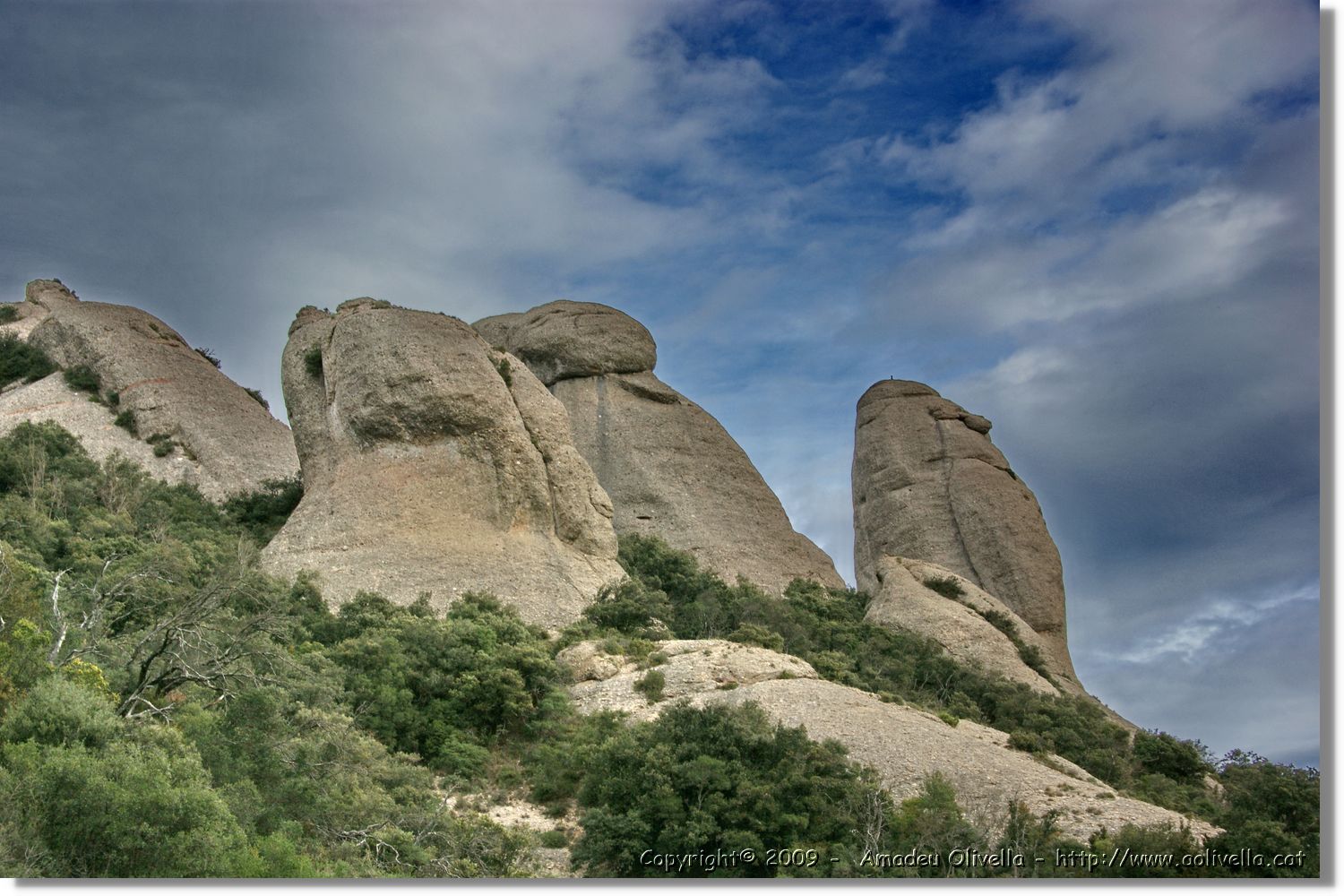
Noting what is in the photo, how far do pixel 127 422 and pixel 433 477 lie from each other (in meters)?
13.1

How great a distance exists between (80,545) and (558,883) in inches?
717

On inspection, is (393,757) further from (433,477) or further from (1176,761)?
(1176,761)

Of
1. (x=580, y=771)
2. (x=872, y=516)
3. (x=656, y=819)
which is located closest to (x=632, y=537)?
(x=872, y=516)

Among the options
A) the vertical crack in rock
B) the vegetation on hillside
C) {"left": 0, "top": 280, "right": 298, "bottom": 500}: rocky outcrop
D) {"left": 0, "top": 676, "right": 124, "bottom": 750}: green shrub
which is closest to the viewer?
the vegetation on hillside

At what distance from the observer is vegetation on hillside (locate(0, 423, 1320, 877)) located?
55.7 ft

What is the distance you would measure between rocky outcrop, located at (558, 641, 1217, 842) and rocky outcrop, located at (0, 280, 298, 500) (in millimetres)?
17359

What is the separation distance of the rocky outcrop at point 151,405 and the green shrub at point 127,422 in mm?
26

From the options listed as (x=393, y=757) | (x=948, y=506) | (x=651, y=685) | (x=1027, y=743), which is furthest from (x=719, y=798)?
(x=948, y=506)

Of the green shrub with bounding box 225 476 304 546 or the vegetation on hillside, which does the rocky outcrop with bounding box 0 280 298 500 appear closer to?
the green shrub with bounding box 225 476 304 546

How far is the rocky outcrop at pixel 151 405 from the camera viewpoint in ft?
137

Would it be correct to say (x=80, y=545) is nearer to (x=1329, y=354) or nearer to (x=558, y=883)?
(x=558, y=883)

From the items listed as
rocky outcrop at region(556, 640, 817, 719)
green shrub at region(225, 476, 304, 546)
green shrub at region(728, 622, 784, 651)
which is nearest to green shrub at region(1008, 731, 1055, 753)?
rocky outcrop at region(556, 640, 817, 719)

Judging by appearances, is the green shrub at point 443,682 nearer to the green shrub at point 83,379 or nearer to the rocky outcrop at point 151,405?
the rocky outcrop at point 151,405

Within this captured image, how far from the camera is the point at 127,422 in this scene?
42.9 m
